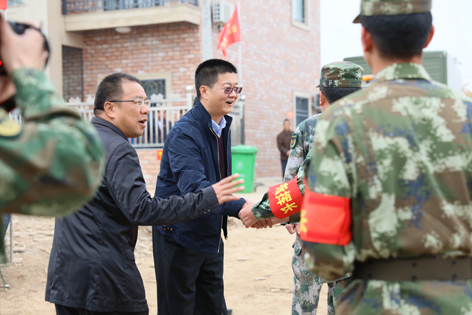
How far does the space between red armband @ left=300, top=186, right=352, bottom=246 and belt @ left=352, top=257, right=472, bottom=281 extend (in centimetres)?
16

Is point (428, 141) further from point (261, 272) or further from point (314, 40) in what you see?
point (314, 40)

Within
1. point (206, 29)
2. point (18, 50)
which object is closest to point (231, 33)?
point (206, 29)

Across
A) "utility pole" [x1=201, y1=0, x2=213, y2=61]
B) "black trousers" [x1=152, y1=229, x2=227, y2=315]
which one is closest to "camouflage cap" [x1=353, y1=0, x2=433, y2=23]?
"black trousers" [x1=152, y1=229, x2=227, y2=315]

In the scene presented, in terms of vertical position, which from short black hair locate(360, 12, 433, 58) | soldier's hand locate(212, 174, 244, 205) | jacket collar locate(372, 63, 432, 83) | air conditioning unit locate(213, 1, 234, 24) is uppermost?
air conditioning unit locate(213, 1, 234, 24)

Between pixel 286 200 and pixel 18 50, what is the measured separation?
211 centimetres

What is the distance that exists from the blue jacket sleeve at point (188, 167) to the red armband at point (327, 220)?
1823 millimetres

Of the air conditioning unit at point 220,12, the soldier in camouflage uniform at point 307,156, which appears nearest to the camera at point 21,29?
the soldier in camouflage uniform at point 307,156

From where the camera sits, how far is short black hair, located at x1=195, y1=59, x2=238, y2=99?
13.9 ft

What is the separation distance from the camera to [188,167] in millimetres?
3609

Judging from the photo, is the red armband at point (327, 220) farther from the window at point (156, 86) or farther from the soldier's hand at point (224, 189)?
the window at point (156, 86)

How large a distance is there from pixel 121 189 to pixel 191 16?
12783 mm

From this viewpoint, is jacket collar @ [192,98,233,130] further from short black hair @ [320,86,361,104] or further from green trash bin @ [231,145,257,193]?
green trash bin @ [231,145,257,193]

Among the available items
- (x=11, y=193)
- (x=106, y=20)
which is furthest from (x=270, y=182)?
(x=11, y=193)

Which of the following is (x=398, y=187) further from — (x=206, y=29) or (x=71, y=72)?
(x=71, y=72)
